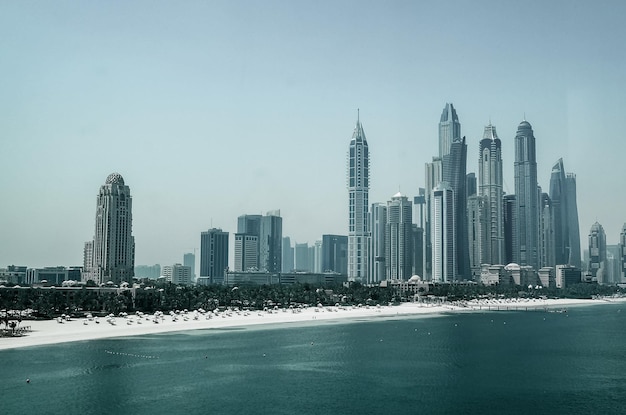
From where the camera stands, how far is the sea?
7794cm

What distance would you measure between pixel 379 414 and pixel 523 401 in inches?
762

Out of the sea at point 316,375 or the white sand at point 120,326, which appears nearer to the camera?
the sea at point 316,375

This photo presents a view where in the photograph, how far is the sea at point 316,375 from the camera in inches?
3068

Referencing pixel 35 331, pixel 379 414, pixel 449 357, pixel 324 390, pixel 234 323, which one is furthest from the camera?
pixel 234 323

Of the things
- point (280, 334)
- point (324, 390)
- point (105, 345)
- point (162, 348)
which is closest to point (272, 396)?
point (324, 390)

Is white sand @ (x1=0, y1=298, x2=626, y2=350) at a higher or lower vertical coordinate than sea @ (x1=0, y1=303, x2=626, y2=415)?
higher

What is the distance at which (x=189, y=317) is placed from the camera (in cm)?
18438

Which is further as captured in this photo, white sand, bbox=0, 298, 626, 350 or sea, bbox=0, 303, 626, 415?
white sand, bbox=0, 298, 626, 350

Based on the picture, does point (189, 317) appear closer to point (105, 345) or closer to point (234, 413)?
point (105, 345)

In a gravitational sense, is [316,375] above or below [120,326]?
below

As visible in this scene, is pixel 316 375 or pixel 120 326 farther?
pixel 120 326

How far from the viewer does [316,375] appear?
97688mm

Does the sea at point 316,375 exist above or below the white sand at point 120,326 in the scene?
below

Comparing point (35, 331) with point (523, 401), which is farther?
point (35, 331)
